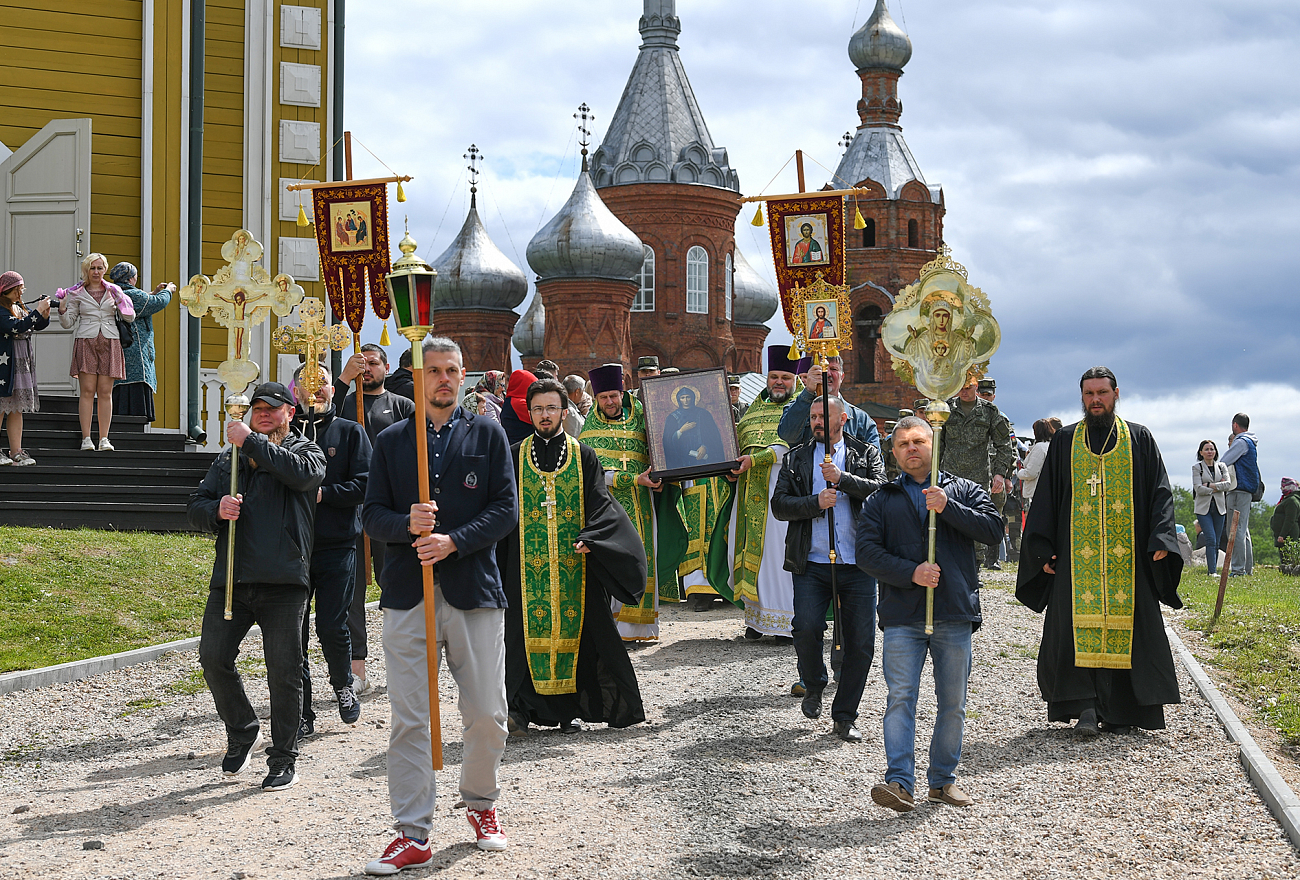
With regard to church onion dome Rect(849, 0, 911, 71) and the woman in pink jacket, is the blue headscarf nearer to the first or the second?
the woman in pink jacket

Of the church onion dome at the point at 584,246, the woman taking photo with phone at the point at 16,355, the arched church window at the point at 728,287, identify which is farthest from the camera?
the arched church window at the point at 728,287

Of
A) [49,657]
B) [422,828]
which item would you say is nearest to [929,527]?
[422,828]

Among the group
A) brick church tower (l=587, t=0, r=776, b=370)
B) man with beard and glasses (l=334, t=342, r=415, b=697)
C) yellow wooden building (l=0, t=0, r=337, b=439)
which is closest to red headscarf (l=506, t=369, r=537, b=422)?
man with beard and glasses (l=334, t=342, r=415, b=697)

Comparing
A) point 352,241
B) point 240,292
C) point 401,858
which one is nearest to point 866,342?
point 352,241

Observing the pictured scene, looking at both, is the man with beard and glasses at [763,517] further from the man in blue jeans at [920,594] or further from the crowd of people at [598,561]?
the man in blue jeans at [920,594]

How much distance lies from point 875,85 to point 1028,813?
50549 millimetres

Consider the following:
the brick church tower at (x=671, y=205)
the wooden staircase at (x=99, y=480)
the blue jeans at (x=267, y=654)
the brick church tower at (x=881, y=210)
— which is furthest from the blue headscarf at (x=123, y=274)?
the brick church tower at (x=881, y=210)

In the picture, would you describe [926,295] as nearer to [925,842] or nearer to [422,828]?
[925,842]

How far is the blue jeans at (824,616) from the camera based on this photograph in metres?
7.78

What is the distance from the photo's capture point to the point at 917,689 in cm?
611

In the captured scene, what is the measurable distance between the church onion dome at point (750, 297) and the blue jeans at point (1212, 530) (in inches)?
1227

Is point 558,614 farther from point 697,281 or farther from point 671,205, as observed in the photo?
point 697,281

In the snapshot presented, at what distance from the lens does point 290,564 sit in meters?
6.52

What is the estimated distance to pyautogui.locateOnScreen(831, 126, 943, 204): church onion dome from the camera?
52.4 m
